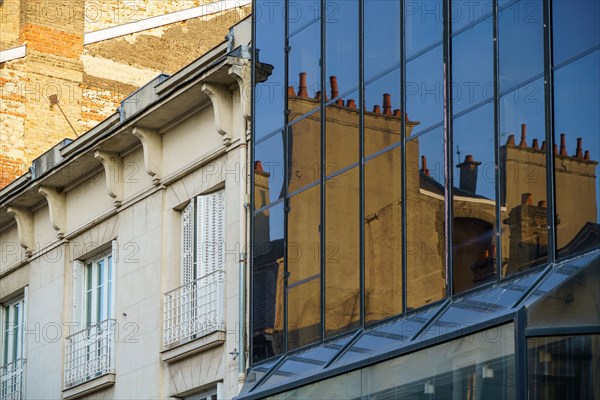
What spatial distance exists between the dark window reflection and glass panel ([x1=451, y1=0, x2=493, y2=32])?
344 cm

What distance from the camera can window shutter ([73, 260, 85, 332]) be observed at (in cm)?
2580

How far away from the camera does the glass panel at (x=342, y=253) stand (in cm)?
1803

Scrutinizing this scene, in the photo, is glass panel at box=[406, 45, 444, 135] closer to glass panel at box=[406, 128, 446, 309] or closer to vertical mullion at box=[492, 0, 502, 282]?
glass panel at box=[406, 128, 446, 309]

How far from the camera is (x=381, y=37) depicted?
18.1m

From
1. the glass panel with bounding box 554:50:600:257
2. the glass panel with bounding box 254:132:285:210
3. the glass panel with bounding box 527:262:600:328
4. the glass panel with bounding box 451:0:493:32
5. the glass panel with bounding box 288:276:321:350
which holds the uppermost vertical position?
the glass panel with bounding box 451:0:493:32

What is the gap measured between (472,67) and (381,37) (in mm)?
2177

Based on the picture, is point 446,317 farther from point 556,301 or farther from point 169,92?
point 169,92

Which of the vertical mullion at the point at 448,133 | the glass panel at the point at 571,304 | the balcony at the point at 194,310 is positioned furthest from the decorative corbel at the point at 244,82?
the glass panel at the point at 571,304

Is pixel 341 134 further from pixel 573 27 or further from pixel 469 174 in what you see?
pixel 573 27

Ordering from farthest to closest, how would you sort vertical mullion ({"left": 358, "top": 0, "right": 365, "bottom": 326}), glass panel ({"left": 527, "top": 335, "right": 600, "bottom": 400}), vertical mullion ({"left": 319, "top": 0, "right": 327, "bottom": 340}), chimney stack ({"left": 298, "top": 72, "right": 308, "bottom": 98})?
1. chimney stack ({"left": 298, "top": 72, "right": 308, "bottom": 98})
2. vertical mullion ({"left": 319, "top": 0, "right": 327, "bottom": 340})
3. vertical mullion ({"left": 358, "top": 0, "right": 365, "bottom": 326})
4. glass panel ({"left": 527, "top": 335, "right": 600, "bottom": 400})

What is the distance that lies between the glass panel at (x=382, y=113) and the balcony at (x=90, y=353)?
7718 mm

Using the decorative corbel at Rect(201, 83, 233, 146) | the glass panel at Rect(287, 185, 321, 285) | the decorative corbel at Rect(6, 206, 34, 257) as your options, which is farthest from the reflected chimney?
the decorative corbel at Rect(6, 206, 34, 257)

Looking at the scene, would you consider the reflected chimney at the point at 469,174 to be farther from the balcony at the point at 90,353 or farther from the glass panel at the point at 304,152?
the balcony at the point at 90,353

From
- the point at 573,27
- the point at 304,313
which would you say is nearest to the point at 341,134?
the point at 304,313
